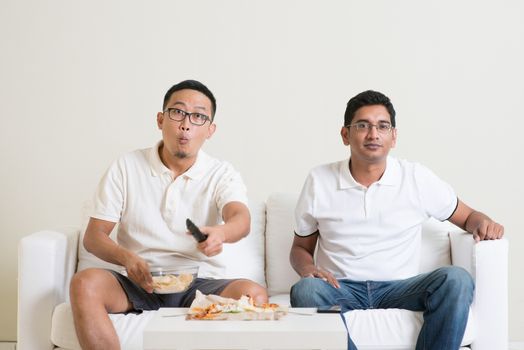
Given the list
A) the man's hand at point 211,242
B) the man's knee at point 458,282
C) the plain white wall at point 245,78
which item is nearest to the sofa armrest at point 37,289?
the man's hand at point 211,242

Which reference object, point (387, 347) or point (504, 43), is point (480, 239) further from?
point (504, 43)

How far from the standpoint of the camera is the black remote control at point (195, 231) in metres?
2.10

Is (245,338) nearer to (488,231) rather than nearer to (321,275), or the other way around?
(321,275)

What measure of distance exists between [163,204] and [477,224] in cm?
115

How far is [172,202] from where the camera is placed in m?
2.75

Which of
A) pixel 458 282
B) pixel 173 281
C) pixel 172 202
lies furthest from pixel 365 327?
pixel 172 202

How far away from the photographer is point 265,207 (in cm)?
322

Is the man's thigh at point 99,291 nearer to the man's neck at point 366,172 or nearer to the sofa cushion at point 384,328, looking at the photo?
the sofa cushion at point 384,328

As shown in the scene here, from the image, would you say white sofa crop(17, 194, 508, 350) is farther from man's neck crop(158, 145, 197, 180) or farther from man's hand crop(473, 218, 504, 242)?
man's neck crop(158, 145, 197, 180)

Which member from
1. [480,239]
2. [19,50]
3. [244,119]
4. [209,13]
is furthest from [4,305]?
[480,239]

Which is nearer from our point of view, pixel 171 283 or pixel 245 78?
pixel 171 283

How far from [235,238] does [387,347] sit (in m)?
0.61

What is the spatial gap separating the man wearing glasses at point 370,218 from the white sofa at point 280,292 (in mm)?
110

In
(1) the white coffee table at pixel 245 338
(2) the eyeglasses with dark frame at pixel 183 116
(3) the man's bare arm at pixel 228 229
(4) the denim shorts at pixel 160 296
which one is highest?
(2) the eyeglasses with dark frame at pixel 183 116
